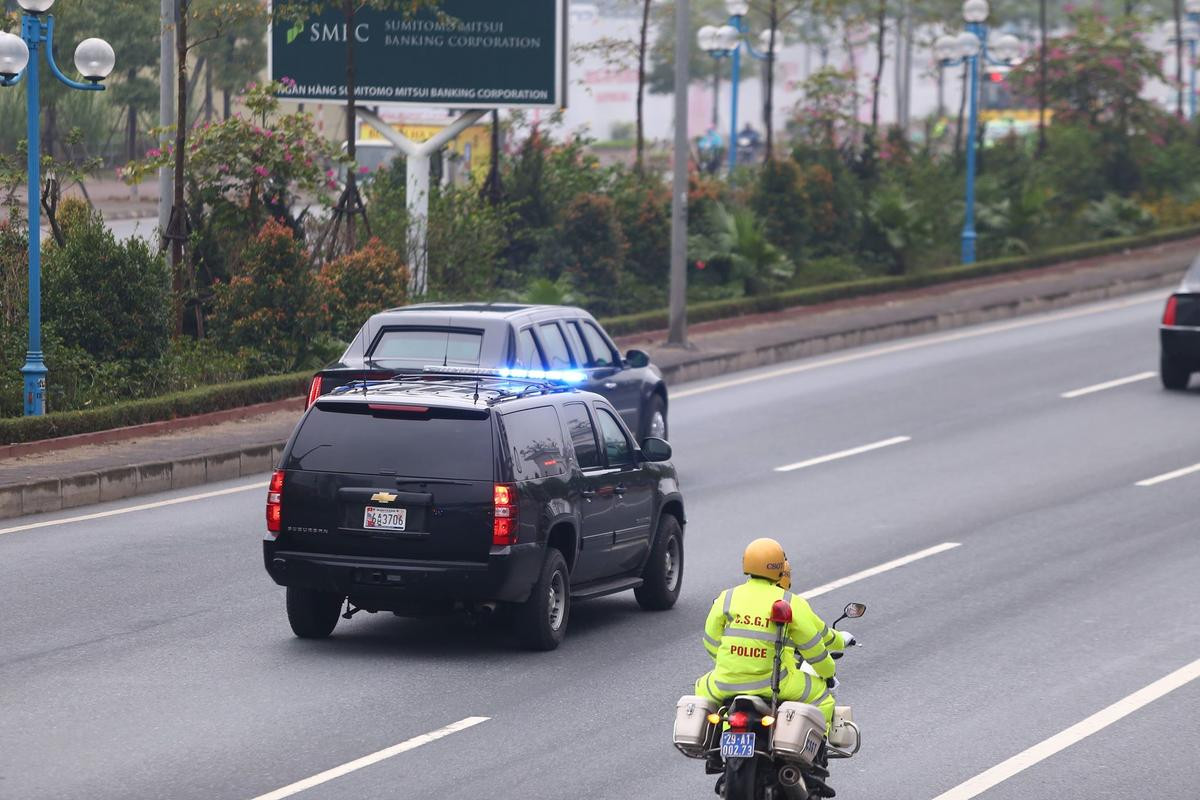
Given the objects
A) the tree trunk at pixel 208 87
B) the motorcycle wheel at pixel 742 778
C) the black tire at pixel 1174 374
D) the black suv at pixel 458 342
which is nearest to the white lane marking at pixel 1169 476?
the black tire at pixel 1174 374

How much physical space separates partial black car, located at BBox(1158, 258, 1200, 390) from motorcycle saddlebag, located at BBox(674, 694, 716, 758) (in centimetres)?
1830

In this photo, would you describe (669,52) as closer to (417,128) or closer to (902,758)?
(417,128)

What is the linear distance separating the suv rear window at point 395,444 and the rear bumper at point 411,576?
0.51 m

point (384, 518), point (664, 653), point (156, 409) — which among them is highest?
point (384, 518)

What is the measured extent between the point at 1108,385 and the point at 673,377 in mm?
5587

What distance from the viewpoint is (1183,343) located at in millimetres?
25750

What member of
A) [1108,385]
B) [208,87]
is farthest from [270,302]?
[208,87]

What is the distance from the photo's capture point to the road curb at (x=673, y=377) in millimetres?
17922

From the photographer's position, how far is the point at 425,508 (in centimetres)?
1225

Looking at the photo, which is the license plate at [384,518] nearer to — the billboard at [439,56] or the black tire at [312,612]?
the black tire at [312,612]

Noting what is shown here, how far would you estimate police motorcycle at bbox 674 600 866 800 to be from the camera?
828cm

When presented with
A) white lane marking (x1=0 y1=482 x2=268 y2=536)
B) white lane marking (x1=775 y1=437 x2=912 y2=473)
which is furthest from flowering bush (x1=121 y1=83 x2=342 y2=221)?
white lane marking (x1=775 y1=437 x2=912 y2=473)

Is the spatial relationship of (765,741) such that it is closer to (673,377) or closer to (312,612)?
(312,612)

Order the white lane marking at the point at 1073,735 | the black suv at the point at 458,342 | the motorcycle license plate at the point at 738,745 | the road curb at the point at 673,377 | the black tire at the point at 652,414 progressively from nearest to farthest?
the motorcycle license plate at the point at 738,745 → the white lane marking at the point at 1073,735 → the black suv at the point at 458,342 → the road curb at the point at 673,377 → the black tire at the point at 652,414
